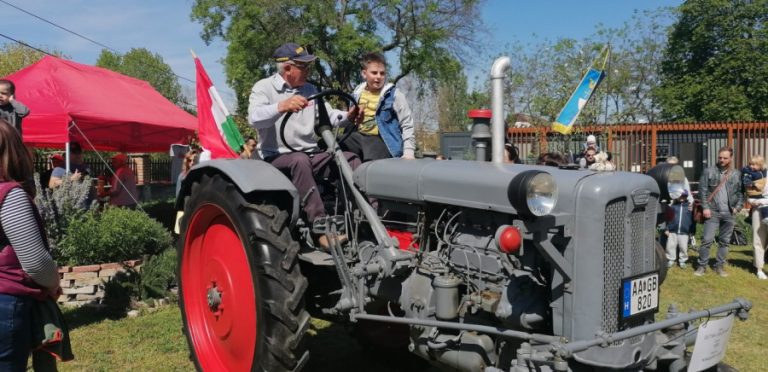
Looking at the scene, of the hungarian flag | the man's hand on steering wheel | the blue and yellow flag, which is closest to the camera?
the man's hand on steering wheel

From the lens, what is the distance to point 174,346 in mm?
4918

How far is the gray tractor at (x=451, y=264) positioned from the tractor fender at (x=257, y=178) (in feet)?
0.04

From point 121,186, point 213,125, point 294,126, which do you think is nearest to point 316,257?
point 294,126

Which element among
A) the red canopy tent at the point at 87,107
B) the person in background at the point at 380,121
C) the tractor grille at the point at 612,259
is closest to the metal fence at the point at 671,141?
the red canopy tent at the point at 87,107

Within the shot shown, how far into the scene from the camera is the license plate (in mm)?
2693

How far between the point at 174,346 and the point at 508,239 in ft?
11.3

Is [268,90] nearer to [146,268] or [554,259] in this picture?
[554,259]

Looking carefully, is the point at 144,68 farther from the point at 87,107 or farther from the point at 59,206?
the point at 59,206

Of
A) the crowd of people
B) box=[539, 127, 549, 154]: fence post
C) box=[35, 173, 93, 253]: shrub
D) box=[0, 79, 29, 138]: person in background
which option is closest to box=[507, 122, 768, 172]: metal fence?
box=[539, 127, 549, 154]: fence post

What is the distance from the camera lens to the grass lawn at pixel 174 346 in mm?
4434

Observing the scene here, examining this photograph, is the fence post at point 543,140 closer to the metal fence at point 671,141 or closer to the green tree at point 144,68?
the metal fence at point 671,141

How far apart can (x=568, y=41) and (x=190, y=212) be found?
19528 millimetres

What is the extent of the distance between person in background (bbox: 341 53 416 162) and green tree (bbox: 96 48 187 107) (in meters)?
55.7

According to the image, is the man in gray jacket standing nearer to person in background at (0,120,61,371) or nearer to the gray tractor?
the gray tractor
